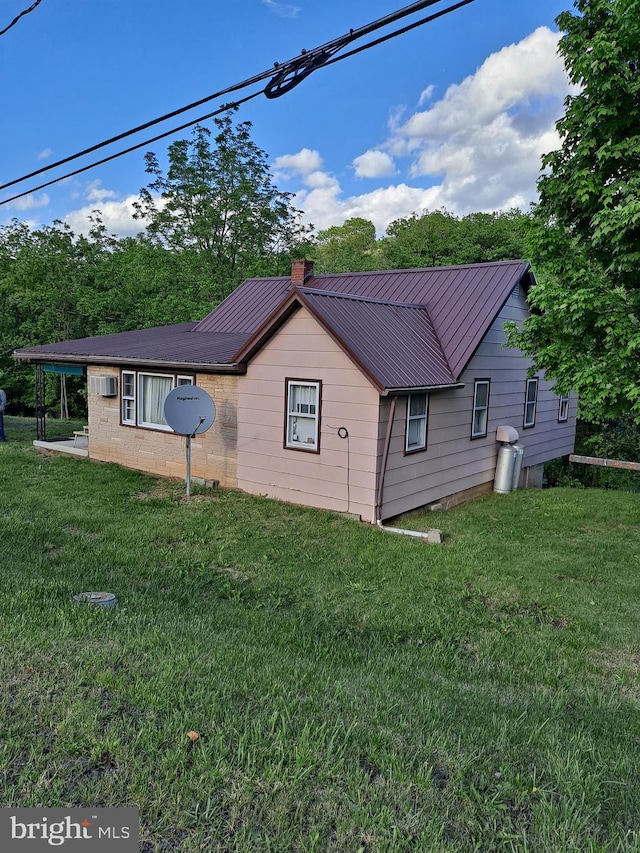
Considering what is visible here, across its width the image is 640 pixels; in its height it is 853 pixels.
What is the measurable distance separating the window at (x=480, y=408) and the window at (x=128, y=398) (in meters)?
7.64

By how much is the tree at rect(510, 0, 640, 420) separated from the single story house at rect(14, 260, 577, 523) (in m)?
2.46

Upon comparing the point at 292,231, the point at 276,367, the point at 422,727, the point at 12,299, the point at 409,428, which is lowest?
the point at 422,727

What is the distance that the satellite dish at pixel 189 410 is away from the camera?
10094 millimetres

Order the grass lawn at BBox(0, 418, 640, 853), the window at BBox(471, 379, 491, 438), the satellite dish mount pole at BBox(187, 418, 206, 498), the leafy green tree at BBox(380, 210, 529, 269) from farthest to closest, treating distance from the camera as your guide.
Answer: the leafy green tree at BBox(380, 210, 529, 269), the window at BBox(471, 379, 491, 438), the satellite dish mount pole at BBox(187, 418, 206, 498), the grass lawn at BBox(0, 418, 640, 853)

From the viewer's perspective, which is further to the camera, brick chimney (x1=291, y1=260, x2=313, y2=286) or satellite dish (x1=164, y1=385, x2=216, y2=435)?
brick chimney (x1=291, y1=260, x2=313, y2=286)

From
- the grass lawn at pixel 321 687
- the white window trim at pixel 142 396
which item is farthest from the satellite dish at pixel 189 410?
the grass lawn at pixel 321 687

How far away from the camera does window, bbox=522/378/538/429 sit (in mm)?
14219

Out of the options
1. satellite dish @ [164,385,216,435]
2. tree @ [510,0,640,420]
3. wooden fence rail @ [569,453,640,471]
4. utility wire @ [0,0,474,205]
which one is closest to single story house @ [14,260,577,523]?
satellite dish @ [164,385,216,435]

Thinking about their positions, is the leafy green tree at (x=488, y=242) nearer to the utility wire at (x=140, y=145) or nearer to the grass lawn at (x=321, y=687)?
the grass lawn at (x=321, y=687)

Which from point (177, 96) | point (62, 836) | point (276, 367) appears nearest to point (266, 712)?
point (62, 836)

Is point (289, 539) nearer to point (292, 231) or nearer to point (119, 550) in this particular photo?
point (119, 550)

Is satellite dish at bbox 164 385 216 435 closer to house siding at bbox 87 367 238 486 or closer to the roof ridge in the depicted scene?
house siding at bbox 87 367 238 486

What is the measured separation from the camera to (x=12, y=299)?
77.3 feet

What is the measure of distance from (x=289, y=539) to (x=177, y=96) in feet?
19.8
